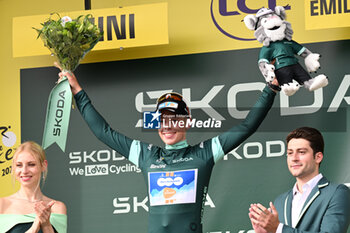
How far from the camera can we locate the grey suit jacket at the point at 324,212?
343 centimetres

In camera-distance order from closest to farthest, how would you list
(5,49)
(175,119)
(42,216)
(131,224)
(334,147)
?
(42,216) → (175,119) → (334,147) → (131,224) → (5,49)

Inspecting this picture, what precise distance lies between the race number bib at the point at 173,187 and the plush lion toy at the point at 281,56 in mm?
681

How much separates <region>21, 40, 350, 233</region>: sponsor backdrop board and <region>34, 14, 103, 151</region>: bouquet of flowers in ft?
2.32

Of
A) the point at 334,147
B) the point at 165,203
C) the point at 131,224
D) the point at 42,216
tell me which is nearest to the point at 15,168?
the point at 42,216

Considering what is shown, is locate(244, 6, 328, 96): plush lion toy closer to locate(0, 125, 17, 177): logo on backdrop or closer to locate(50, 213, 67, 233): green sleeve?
locate(50, 213, 67, 233): green sleeve

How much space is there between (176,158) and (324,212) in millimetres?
933

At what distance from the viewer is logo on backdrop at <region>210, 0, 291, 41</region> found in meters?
4.80

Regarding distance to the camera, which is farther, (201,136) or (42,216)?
(201,136)

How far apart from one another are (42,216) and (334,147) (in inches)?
73.6

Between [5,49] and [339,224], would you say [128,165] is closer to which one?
[5,49]

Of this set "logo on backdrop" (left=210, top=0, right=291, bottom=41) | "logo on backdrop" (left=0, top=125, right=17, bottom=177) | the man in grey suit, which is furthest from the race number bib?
"logo on backdrop" (left=0, top=125, right=17, bottom=177)

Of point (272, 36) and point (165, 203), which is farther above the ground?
point (272, 36)

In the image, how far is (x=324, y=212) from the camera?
3.50 m

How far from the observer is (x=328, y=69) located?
462cm
